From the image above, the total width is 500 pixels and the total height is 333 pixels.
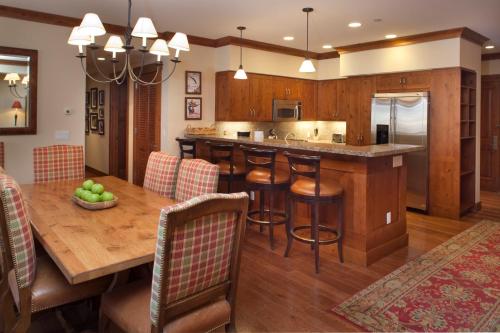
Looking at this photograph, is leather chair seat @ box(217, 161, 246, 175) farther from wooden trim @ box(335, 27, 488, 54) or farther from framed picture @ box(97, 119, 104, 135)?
framed picture @ box(97, 119, 104, 135)

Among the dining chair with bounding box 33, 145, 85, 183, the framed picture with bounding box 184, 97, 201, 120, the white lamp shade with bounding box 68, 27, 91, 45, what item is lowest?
the dining chair with bounding box 33, 145, 85, 183

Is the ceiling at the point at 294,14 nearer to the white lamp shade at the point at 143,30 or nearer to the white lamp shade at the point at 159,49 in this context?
the white lamp shade at the point at 159,49

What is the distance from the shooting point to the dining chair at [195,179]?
2729 mm

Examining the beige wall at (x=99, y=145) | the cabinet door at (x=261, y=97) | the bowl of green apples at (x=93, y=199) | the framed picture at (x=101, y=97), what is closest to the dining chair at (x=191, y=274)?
the bowl of green apples at (x=93, y=199)

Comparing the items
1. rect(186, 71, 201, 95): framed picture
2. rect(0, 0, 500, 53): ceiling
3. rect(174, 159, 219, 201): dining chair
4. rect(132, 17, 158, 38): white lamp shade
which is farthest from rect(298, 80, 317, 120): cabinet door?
rect(132, 17, 158, 38): white lamp shade

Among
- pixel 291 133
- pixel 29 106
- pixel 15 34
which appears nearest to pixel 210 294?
pixel 29 106

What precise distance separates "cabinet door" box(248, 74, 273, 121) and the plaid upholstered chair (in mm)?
4568

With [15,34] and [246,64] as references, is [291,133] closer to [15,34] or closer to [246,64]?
[246,64]

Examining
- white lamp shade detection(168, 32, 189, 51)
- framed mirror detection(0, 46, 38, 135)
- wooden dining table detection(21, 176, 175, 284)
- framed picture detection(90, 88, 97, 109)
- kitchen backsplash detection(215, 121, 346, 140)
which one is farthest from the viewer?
framed picture detection(90, 88, 97, 109)

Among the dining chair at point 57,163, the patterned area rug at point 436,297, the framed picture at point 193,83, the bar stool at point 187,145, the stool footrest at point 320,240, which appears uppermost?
the framed picture at point 193,83

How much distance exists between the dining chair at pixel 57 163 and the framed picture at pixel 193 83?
2221 mm

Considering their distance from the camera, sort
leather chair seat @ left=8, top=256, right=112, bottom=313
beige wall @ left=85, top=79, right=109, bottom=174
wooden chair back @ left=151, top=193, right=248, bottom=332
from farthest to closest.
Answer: beige wall @ left=85, top=79, right=109, bottom=174 → leather chair seat @ left=8, top=256, right=112, bottom=313 → wooden chair back @ left=151, top=193, right=248, bottom=332

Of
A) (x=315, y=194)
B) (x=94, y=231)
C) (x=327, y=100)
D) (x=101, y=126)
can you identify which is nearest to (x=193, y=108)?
(x=327, y=100)

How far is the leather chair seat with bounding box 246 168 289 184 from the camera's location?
12.8 feet
